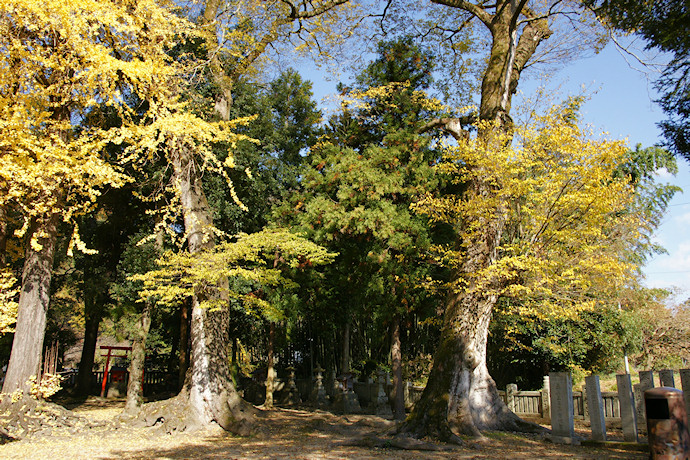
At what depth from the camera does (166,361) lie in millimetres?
21281

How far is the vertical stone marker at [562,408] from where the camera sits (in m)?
7.61

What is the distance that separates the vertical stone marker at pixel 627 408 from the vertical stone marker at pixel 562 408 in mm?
718

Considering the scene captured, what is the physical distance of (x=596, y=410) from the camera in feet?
24.7

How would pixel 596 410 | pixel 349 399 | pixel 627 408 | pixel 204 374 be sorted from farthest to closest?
pixel 349 399
pixel 204 374
pixel 596 410
pixel 627 408

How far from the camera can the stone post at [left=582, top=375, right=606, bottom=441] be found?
7.43 metres

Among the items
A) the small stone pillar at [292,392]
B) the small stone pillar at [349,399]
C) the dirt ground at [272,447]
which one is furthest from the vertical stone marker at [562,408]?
the small stone pillar at [292,392]

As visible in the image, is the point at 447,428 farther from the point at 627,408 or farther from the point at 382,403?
the point at 382,403

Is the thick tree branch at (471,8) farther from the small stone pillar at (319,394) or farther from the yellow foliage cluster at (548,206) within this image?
the small stone pillar at (319,394)

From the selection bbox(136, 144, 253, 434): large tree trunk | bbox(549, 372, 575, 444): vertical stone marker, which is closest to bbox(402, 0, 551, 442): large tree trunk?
bbox(549, 372, 575, 444): vertical stone marker

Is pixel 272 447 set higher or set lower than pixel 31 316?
lower

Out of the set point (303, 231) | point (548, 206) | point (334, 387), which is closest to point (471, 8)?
point (548, 206)

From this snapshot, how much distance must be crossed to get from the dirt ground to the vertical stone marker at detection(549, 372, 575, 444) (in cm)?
25

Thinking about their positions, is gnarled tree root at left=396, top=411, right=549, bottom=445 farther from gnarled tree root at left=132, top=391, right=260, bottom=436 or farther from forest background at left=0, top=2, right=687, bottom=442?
gnarled tree root at left=132, top=391, right=260, bottom=436

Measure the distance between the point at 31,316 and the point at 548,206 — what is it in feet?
31.6
